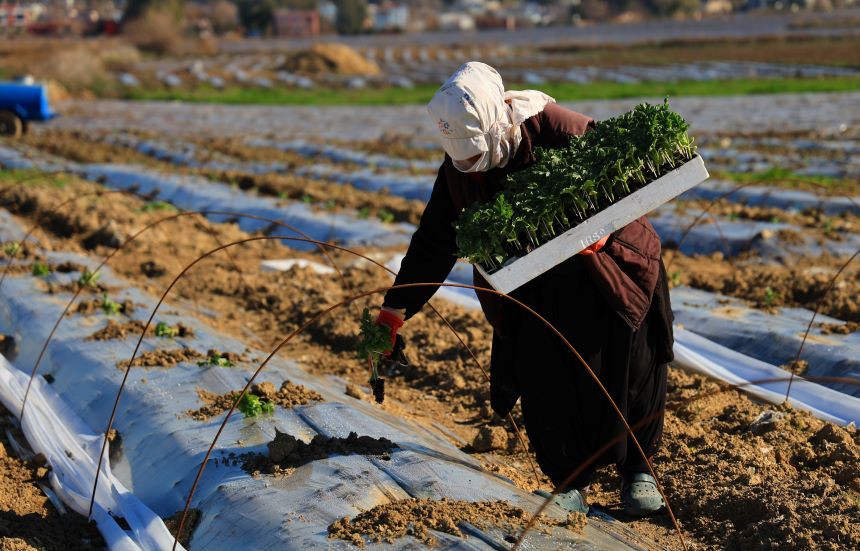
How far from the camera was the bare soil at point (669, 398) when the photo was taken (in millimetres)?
3182

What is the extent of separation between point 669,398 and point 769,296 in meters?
1.51

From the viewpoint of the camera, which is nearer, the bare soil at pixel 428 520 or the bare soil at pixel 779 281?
the bare soil at pixel 428 520

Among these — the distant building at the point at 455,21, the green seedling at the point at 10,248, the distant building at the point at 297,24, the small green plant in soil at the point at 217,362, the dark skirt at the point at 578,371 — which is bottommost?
the distant building at the point at 455,21

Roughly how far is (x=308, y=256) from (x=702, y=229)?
10.6ft

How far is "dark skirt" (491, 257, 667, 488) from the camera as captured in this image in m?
Answer: 3.18

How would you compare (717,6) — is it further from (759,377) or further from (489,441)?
A: (489,441)

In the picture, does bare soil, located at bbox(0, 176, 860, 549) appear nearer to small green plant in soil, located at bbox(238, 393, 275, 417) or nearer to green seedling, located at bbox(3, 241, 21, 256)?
green seedling, located at bbox(3, 241, 21, 256)

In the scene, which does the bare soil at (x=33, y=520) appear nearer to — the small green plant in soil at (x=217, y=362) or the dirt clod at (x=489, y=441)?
the small green plant in soil at (x=217, y=362)

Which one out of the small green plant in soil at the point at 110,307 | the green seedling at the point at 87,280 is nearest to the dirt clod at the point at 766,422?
the small green plant in soil at the point at 110,307

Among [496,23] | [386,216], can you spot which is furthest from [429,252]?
[496,23]

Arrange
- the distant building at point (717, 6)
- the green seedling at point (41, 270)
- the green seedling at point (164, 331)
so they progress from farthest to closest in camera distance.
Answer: the distant building at point (717, 6) → the green seedling at point (41, 270) → the green seedling at point (164, 331)

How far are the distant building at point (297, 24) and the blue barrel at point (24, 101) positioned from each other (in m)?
42.5

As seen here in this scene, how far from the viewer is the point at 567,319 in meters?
3.18

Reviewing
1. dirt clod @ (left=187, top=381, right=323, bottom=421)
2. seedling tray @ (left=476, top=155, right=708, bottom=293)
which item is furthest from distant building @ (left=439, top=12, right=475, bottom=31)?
seedling tray @ (left=476, top=155, right=708, bottom=293)
